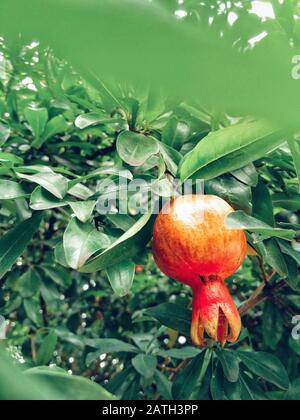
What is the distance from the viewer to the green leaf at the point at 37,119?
1123 millimetres

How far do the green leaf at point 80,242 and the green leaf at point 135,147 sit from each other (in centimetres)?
14

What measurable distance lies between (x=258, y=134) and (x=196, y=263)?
22 centimetres

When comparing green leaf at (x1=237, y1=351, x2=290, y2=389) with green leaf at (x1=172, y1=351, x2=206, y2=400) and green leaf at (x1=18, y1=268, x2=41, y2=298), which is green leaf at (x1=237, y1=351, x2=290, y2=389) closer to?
green leaf at (x1=172, y1=351, x2=206, y2=400)

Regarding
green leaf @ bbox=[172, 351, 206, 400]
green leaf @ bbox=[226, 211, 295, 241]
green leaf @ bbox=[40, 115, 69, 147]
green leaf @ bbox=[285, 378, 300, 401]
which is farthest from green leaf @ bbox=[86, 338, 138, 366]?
green leaf @ bbox=[226, 211, 295, 241]

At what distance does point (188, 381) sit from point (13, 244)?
0.58 m

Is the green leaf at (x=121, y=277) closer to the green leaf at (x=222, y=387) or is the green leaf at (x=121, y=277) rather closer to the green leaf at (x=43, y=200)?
the green leaf at (x=43, y=200)

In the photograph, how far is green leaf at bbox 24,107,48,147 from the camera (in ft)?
3.68

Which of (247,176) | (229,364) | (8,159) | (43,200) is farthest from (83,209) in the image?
(229,364)

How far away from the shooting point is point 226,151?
0.79 metres

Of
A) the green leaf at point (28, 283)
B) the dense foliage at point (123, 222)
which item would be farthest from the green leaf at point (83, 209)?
the green leaf at point (28, 283)

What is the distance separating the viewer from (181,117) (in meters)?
1.03

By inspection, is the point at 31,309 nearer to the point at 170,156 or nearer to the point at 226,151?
the point at 170,156
